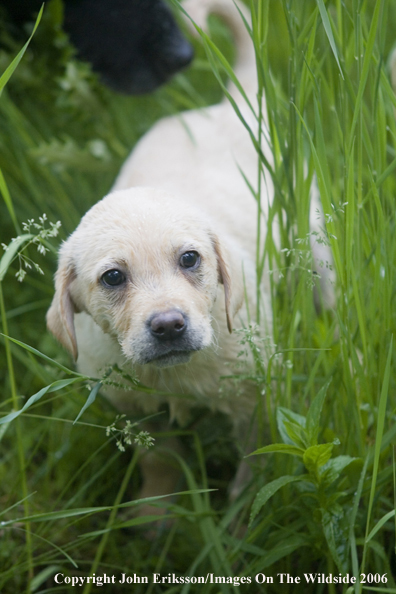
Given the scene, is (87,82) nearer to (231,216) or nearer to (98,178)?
(98,178)

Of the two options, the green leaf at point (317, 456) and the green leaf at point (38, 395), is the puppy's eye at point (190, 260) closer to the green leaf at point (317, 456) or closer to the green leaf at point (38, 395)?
the green leaf at point (38, 395)

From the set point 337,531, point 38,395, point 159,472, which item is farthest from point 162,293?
point 159,472

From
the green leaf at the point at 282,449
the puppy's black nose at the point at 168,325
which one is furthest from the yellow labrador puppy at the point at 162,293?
the green leaf at the point at 282,449

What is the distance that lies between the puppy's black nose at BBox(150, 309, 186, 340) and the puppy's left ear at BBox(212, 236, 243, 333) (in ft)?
1.02

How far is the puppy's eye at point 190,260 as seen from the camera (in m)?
1.83

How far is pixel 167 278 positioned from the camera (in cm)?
176

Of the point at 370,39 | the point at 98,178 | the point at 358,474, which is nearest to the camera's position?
the point at 370,39

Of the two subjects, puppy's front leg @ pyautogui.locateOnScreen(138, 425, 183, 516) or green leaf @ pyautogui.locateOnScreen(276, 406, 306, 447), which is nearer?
green leaf @ pyautogui.locateOnScreen(276, 406, 306, 447)

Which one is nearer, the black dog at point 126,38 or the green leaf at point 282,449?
the green leaf at point 282,449

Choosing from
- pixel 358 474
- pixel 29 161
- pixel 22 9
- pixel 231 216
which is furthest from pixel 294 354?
pixel 22 9

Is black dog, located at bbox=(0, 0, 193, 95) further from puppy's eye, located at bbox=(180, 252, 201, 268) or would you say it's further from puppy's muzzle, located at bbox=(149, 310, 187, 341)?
puppy's muzzle, located at bbox=(149, 310, 187, 341)

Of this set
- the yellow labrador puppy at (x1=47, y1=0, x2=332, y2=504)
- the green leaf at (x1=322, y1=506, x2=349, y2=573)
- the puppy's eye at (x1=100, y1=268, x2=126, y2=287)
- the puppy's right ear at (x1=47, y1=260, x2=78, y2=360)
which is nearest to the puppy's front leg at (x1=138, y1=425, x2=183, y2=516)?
the yellow labrador puppy at (x1=47, y1=0, x2=332, y2=504)

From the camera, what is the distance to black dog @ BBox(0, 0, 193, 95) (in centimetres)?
306

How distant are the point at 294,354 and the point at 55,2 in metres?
2.23
